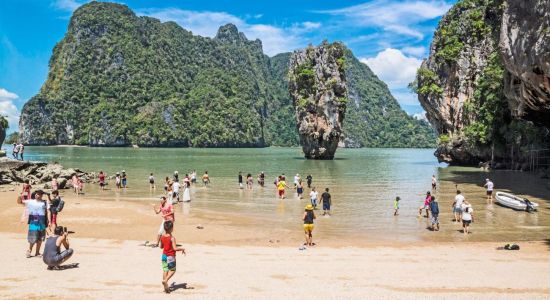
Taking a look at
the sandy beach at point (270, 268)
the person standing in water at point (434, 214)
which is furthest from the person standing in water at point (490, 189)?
the sandy beach at point (270, 268)

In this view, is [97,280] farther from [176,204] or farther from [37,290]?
[176,204]

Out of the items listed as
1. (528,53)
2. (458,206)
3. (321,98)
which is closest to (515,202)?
(458,206)

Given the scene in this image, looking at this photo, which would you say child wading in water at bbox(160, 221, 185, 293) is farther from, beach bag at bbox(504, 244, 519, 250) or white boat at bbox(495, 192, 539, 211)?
white boat at bbox(495, 192, 539, 211)

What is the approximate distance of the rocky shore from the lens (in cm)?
3712

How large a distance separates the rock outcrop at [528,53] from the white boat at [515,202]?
828 cm

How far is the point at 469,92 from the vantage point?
216ft

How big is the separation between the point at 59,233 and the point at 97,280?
70.7 inches

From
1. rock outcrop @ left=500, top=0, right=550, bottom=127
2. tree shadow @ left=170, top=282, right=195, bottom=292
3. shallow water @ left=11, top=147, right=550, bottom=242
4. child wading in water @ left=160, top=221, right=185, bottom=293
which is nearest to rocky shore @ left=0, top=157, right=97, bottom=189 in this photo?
shallow water @ left=11, top=147, right=550, bottom=242

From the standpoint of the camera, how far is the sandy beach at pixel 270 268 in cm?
988

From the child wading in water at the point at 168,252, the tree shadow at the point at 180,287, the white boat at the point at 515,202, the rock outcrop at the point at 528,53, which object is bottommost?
the tree shadow at the point at 180,287

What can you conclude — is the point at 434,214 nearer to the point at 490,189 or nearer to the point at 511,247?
the point at 511,247

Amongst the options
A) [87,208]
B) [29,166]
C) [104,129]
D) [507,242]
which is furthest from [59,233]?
[104,129]

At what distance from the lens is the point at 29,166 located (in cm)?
4094

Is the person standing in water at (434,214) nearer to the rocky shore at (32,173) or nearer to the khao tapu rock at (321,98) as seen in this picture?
the rocky shore at (32,173)
